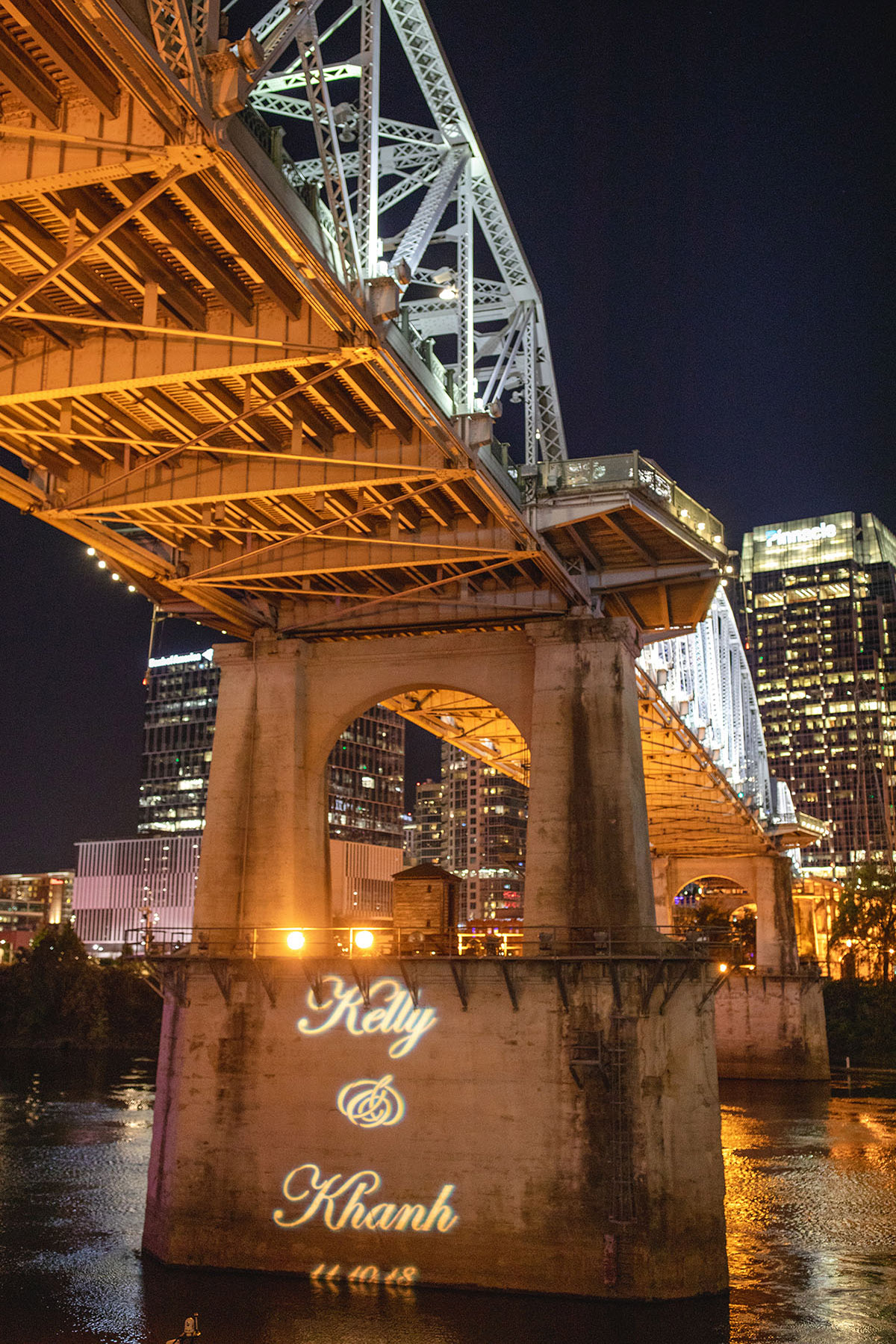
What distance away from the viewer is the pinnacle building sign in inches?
1152

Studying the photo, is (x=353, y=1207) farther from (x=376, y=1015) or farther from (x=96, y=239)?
(x=96, y=239)

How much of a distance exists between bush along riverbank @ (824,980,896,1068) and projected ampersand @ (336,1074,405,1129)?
75.0m

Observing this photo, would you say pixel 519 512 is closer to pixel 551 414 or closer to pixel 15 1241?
pixel 551 414

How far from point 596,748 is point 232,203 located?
1981 centimetres

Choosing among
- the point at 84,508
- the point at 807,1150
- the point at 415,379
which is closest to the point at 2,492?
the point at 84,508

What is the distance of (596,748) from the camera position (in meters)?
34.5

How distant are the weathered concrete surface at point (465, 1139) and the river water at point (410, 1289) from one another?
828 mm

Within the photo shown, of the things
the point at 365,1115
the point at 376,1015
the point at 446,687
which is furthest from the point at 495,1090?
the point at 446,687

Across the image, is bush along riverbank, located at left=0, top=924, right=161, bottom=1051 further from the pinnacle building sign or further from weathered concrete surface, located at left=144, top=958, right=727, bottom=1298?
the pinnacle building sign

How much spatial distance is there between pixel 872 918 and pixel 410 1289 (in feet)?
296

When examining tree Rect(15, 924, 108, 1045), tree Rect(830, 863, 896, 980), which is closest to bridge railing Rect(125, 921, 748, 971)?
tree Rect(15, 924, 108, 1045)

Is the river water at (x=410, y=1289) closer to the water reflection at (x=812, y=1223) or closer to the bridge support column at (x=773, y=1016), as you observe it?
the water reflection at (x=812, y=1223)

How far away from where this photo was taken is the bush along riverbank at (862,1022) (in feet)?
325

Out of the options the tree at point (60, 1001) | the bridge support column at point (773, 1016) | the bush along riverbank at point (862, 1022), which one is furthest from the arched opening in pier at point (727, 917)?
the tree at point (60, 1001)
